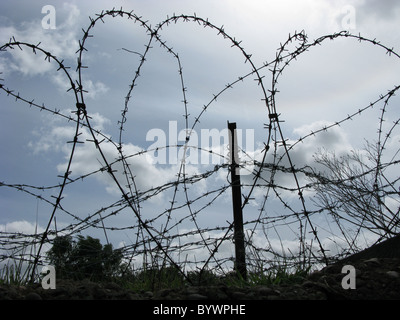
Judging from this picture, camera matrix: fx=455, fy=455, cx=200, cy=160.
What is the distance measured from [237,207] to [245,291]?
1.79 metres

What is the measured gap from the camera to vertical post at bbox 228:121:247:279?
14.0 ft

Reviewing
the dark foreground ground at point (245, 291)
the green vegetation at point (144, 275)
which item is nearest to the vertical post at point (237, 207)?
the green vegetation at point (144, 275)

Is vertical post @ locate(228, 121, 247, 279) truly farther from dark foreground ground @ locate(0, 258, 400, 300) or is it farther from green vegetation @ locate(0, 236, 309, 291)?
dark foreground ground @ locate(0, 258, 400, 300)

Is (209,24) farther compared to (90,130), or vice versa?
(209,24)

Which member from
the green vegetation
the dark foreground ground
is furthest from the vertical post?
the dark foreground ground

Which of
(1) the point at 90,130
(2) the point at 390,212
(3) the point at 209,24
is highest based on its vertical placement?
(3) the point at 209,24

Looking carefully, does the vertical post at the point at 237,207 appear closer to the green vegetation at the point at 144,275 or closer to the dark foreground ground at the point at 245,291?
the green vegetation at the point at 144,275

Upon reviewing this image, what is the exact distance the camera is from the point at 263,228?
4352 mm

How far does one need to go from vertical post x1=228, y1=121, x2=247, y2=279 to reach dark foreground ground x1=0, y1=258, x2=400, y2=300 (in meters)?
1.24

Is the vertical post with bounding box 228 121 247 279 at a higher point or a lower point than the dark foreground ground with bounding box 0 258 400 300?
higher

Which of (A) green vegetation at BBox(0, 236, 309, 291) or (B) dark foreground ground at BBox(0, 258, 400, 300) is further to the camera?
(A) green vegetation at BBox(0, 236, 309, 291)
